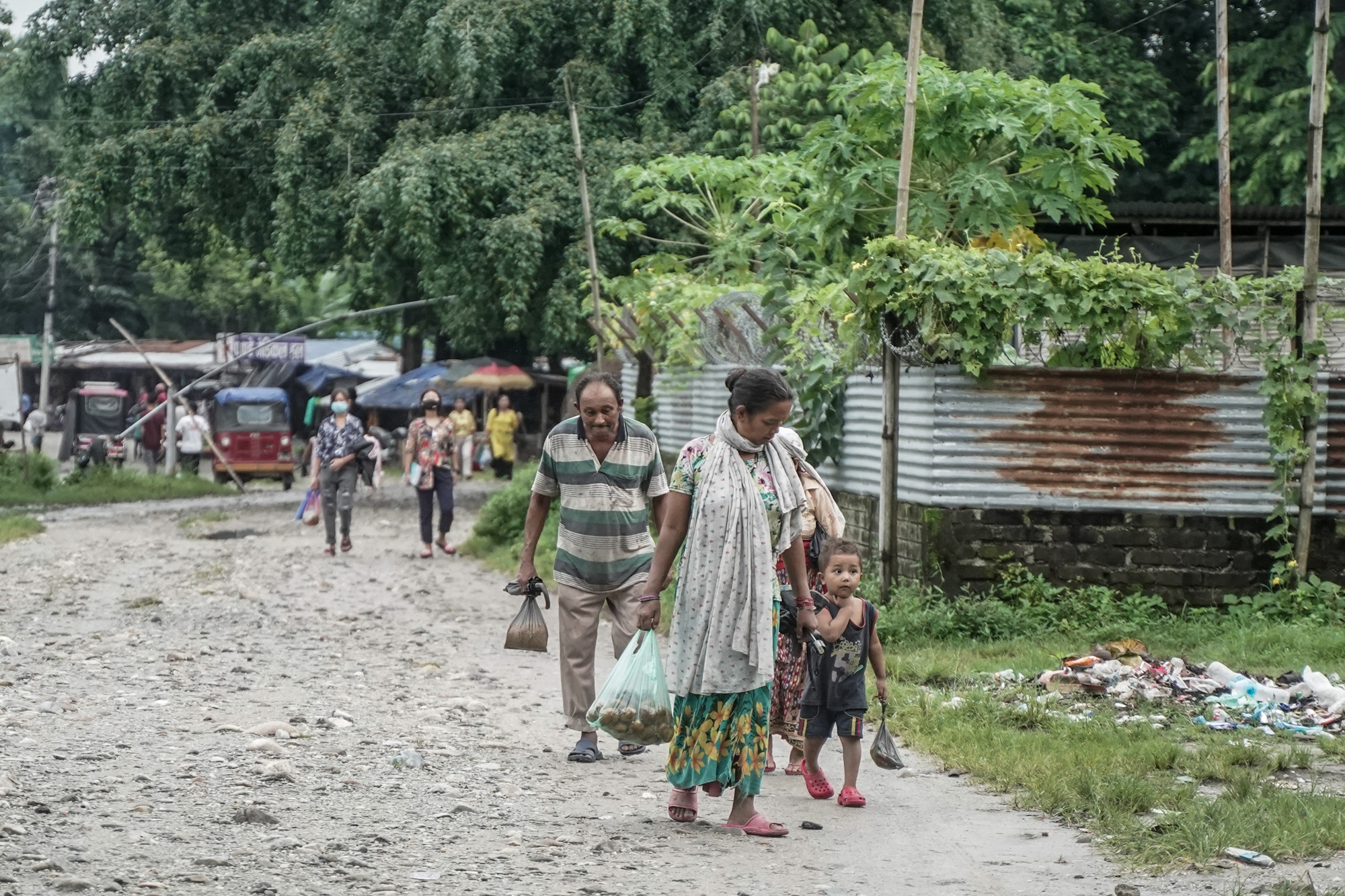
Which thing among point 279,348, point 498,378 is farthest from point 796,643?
point 279,348

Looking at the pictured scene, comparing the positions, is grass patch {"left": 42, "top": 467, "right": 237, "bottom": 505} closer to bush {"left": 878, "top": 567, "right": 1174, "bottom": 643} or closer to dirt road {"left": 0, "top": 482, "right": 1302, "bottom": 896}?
dirt road {"left": 0, "top": 482, "right": 1302, "bottom": 896}

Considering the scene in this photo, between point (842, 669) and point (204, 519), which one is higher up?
point (842, 669)

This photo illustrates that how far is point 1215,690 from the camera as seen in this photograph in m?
8.48

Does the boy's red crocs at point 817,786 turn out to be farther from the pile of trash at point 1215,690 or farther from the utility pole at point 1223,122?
the utility pole at point 1223,122

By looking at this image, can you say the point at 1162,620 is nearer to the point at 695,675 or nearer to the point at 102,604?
the point at 695,675

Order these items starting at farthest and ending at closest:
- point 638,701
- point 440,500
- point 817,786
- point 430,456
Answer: point 440,500, point 430,456, point 817,786, point 638,701

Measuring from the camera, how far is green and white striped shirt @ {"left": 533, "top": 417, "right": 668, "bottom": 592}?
7434 millimetres

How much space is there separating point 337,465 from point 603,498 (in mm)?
9731

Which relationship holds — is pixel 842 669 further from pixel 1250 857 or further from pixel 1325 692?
pixel 1325 692

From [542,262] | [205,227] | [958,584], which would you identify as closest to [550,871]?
[958,584]

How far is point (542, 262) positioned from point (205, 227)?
26.0ft

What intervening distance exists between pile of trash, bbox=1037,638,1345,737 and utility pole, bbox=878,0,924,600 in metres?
2.01

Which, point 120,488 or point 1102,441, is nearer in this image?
point 1102,441

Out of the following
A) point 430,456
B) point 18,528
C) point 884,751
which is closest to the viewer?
point 884,751
